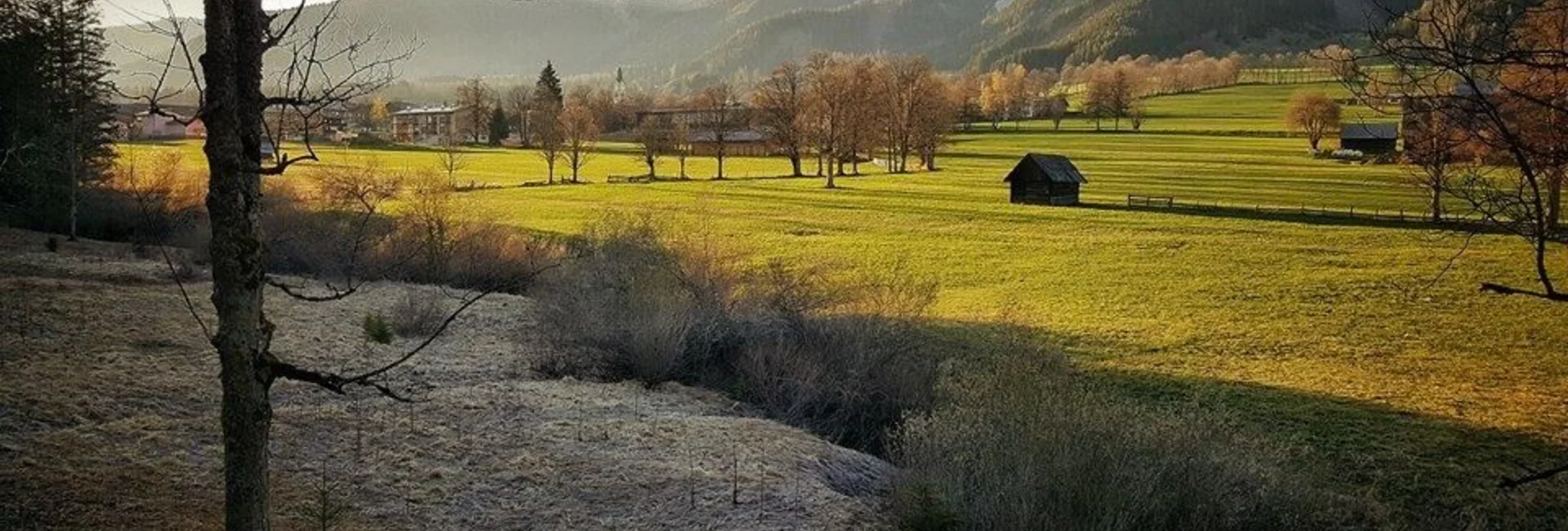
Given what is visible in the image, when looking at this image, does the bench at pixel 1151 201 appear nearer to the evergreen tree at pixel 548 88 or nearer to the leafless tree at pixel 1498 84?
the leafless tree at pixel 1498 84

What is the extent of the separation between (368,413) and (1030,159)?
54400 millimetres

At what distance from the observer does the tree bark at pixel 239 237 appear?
483 centimetres

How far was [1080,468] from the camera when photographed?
417 inches

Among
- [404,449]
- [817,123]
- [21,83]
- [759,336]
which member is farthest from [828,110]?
[404,449]

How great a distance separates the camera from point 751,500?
466 inches

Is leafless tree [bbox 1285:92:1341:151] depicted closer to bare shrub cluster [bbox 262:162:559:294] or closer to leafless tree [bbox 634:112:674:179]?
leafless tree [bbox 634:112:674:179]

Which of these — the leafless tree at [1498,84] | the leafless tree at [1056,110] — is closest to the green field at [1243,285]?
the leafless tree at [1498,84]

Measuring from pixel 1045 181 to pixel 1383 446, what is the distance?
45.9m

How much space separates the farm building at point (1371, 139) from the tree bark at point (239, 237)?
3407 inches

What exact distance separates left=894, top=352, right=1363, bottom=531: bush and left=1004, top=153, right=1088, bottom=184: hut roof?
167ft

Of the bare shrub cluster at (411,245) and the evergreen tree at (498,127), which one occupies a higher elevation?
the evergreen tree at (498,127)

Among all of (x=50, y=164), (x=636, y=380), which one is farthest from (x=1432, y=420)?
(x=50, y=164)

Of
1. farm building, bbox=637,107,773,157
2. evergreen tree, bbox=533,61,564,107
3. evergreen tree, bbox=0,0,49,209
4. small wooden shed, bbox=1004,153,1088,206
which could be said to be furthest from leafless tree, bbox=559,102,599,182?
evergreen tree, bbox=0,0,49,209

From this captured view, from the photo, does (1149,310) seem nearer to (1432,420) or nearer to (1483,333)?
(1483,333)
